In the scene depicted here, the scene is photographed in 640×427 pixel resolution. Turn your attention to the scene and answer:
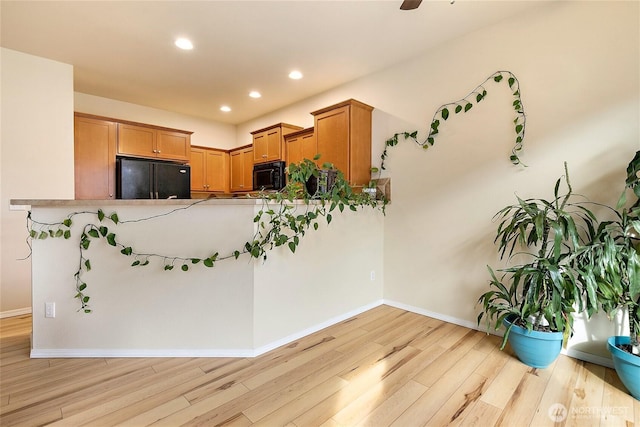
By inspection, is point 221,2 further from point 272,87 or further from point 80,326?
point 80,326

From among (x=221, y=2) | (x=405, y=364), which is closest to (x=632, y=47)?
(x=405, y=364)

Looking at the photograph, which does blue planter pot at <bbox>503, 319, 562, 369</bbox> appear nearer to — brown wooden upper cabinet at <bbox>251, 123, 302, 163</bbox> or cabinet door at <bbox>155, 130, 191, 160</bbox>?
brown wooden upper cabinet at <bbox>251, 123, 302, 163</bbox>

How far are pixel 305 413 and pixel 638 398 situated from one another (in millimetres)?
1982

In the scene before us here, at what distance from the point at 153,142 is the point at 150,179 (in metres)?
0.66

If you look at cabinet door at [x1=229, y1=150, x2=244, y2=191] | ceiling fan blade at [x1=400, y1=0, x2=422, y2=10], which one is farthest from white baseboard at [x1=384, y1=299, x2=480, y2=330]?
cabinet door at [x1=229, y1=150, x2=244, y2=191]

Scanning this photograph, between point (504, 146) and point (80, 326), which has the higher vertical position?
point (504, 146)

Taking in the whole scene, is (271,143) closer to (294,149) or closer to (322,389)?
(294,149)

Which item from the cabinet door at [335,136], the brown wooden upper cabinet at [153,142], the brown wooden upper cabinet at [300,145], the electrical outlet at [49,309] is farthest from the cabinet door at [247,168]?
the electrical outlet at [49,309]

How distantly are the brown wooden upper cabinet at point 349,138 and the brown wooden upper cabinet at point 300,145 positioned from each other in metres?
0.34

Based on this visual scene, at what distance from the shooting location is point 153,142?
439 centimetres

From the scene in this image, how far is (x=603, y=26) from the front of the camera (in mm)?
2037

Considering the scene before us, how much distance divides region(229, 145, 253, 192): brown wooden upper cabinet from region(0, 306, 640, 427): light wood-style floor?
140 inches

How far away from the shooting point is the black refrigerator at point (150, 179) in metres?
3.97

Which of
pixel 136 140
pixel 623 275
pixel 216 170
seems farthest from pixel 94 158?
pixel 623 275
